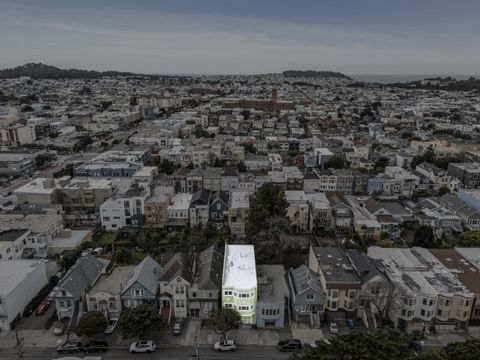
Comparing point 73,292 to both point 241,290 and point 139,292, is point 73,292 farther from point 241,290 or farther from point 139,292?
point 241,290

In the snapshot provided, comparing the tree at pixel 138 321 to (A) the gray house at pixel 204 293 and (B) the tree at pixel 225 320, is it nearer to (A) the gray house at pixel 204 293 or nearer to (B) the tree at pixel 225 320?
(A) the gray house at pixel 204 293

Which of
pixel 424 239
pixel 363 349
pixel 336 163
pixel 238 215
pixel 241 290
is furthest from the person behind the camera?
pixel 336 163

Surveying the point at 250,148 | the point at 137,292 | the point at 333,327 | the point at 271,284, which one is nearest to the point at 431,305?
the point at 333,327

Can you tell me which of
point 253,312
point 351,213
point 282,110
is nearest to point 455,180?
point 351,213

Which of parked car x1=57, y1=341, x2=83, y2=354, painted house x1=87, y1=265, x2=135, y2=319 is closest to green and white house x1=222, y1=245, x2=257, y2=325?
painted house x1=87, y1=265, x2=135, y2=319

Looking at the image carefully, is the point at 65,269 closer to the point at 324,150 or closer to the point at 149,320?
the point at 149,320

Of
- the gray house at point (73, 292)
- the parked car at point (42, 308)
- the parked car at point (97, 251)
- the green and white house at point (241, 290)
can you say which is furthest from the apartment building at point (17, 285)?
the green and white house at point (241, 290)
